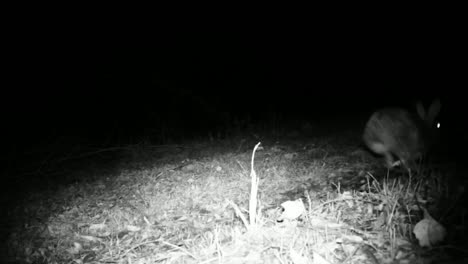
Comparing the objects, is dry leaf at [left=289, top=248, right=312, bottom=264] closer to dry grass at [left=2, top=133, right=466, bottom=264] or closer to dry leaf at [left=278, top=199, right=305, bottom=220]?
dry grass at [left=2, top=133, right=466, bottom=264]

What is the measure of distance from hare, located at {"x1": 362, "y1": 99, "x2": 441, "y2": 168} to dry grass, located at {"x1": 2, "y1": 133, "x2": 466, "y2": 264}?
0.24 meters

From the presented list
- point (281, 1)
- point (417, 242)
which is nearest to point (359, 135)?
point (417, 242)

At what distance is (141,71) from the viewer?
6.77 metres

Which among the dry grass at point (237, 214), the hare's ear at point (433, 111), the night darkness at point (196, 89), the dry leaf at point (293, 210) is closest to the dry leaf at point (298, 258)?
the dry grass at point (237, 214)

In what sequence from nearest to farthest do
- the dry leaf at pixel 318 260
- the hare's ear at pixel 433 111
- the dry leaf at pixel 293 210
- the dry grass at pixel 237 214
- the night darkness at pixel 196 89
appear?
1. the dry leaf at pixel 318 260
2. the dry grass at pixel 237 214
3. the dry leaf at pixel 293 210
4. the hare's ear at pixel 433 111
5. the night darkness at pixel 196 89

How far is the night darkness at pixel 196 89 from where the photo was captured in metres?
6.00

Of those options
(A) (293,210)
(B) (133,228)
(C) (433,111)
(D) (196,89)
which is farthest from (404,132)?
(D) (196,89)

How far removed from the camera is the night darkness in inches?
236

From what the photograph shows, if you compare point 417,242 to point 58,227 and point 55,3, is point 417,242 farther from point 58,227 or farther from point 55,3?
point 55,3

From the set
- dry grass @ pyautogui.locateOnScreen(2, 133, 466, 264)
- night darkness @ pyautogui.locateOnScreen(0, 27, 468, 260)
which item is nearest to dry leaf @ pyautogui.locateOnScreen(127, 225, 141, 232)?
dry grass @ pyautogui.locateOnScreen(2, 133, 466, 264)

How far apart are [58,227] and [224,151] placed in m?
2.47

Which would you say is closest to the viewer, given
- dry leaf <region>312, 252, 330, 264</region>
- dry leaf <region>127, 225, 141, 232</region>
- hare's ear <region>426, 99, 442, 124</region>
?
dry leaf <region>312, 252, 330, 264</region>

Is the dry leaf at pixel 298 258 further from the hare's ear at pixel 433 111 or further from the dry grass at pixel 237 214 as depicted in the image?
the hare's ear at pixel 433 111

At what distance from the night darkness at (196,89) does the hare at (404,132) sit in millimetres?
1044
